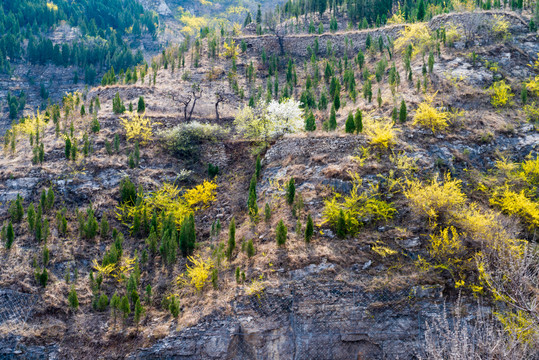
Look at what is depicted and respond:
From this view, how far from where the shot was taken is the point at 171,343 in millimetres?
13570

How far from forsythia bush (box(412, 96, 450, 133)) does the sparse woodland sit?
0.22ft

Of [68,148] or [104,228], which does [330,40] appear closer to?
[68,148]

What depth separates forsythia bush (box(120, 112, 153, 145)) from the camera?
22.3m

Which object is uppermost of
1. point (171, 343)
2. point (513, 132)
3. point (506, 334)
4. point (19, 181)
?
point (513, 132)

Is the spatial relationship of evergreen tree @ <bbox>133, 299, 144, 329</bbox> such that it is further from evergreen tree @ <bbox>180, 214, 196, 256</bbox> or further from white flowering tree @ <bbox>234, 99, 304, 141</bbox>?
white flowering tree @ <bbox>234, 99, 304, 141</bbox>

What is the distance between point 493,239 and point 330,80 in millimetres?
18366

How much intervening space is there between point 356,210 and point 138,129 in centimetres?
1301

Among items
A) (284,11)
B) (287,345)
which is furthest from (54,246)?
(284,11)

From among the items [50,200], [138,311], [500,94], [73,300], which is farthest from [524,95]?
[50,200]

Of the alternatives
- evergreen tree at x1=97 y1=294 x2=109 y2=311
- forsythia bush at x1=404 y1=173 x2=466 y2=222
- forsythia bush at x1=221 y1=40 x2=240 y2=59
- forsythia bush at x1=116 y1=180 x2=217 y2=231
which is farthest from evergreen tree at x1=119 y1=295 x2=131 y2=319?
forsythia bush at x1=221 y1=40 x2=240 y2=59

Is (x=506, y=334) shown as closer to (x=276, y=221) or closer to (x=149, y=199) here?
(x=276, y=221)

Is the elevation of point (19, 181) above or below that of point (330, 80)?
below

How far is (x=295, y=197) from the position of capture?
17.2 meters

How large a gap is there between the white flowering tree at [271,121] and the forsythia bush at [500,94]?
9906mm
